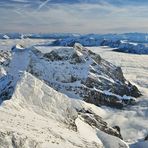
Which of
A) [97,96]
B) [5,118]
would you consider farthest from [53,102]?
[97,96]

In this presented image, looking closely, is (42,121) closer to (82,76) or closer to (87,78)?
(87,78)

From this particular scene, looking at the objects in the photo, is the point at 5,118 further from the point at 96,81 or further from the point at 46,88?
the point at 96,81

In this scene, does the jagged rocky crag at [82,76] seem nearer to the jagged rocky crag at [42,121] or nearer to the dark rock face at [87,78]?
the dark rock face at [87,78]

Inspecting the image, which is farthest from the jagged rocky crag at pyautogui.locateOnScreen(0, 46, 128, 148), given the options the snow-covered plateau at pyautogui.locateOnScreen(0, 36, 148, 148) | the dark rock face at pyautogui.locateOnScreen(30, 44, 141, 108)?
the dark rock face at pyautogui.locateOnScreen(30, 44, 141, 108)

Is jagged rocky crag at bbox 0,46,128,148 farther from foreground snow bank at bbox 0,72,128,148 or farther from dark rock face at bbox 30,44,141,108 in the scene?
dark rock face at bbox 30,44,141,108

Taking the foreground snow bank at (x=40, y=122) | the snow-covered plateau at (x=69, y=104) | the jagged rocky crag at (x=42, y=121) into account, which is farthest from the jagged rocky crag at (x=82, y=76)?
the foreground snow bank at (x=40, y=122)

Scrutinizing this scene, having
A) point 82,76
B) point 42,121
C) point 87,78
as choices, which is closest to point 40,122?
point 42,121

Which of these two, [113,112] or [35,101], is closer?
[35,101]

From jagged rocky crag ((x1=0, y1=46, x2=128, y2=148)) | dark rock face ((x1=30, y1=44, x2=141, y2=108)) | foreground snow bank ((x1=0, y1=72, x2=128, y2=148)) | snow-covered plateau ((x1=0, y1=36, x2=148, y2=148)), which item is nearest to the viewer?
foreground snow bank ((x1=0, y1=72, x2=128, y2=148))
